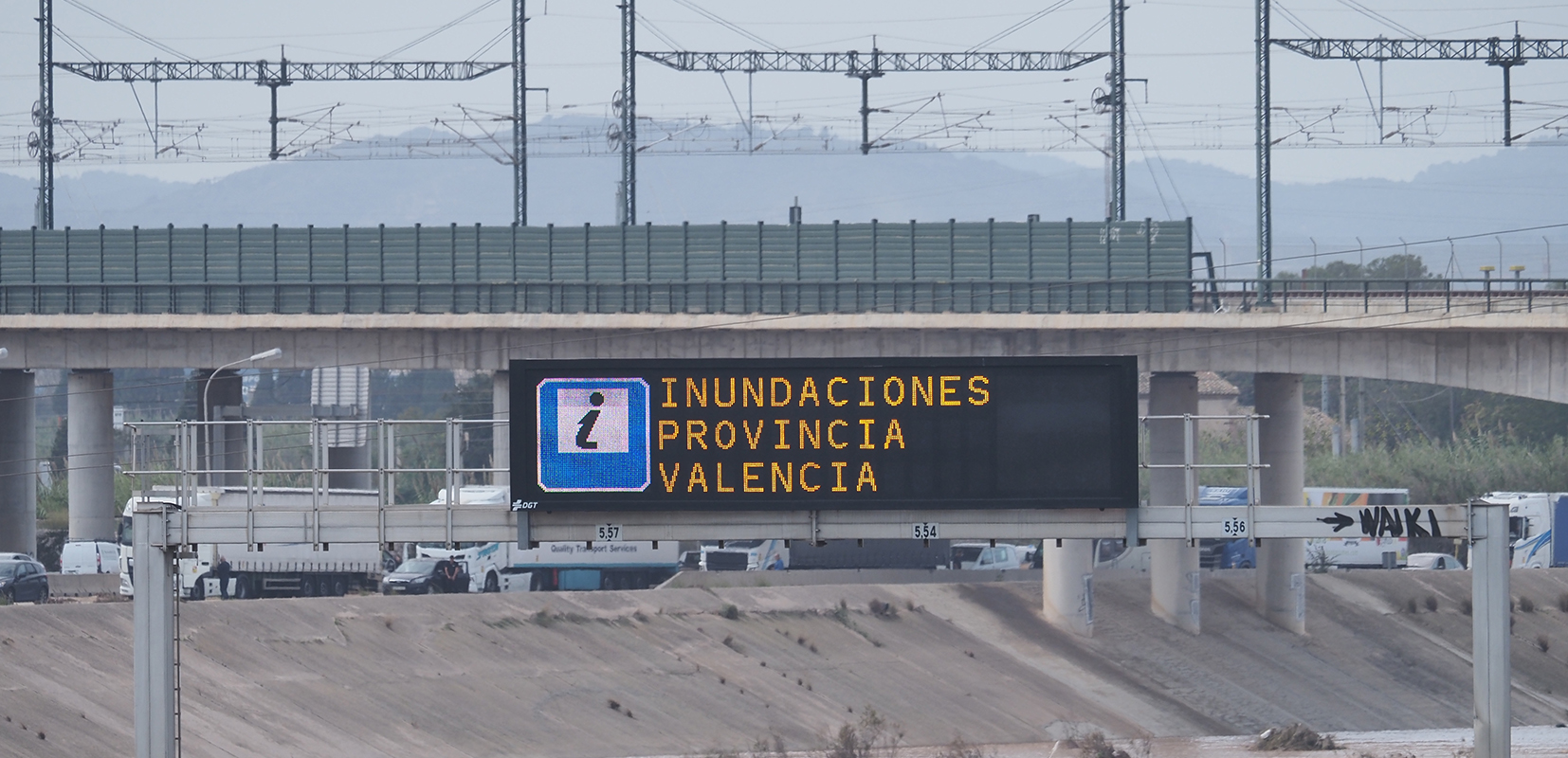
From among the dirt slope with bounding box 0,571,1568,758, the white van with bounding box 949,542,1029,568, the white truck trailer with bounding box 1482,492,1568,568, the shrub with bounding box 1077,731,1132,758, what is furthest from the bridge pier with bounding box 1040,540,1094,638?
the white truck trailer with bounding box 1482,492,1568,568

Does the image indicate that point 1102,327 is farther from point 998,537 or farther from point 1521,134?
point 998,537

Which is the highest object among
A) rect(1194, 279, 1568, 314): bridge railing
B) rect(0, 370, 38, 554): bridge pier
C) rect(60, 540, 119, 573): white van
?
rect(1194, 279, 1568, 314): bridge railing

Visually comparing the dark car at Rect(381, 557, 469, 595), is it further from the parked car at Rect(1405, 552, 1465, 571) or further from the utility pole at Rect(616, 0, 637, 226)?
the parked car at Rect(1405, 552, 1465, 571)

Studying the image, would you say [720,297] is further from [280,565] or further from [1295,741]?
[1295,741]

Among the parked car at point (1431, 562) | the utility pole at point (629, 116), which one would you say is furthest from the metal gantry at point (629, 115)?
the parked car at point (1431, 562)

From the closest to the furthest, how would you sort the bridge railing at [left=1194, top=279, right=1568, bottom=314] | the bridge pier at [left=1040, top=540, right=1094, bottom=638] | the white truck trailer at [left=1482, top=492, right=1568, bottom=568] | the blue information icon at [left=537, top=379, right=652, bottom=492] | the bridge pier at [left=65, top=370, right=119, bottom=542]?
the blue information icon at [left=537, top=379, right=652, bottom=492] < the bridge railing at [left=1194, top=279, right=1568, bottom=314] < the bridge pier at [left=1040, top=540, right=1094, bottom=638] < the bridge pier at [left=65, top=370, right=119, bottom=542] < the white truck trailer at [left=1482, top=492, right=1568, bottom=568]

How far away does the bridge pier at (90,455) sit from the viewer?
63.9 meters

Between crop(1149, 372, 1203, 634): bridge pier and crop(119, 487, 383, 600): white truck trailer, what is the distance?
2630 centimetres

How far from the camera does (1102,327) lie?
54.5 metres

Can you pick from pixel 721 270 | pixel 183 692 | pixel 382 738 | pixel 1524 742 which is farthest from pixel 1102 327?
pixel 183 692

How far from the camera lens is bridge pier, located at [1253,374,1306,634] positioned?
62062 mm

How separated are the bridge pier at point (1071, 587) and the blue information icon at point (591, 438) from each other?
3732cm

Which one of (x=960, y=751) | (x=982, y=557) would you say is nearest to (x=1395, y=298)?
(x=982, y=557)

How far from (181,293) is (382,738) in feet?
75.3
